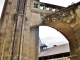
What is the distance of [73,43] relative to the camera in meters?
7.74

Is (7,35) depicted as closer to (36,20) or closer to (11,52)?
(11,52)

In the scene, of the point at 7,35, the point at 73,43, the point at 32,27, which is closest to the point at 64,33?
the point at 73,43

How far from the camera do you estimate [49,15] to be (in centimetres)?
776

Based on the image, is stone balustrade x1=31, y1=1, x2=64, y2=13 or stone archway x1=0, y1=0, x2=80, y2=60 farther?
stone balustrade x1=31, y1=1, x2=64, y2=13

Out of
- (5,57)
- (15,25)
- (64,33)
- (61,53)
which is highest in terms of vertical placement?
(15,25)

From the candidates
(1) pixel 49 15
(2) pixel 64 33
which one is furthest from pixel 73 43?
(1) pixel 49 15

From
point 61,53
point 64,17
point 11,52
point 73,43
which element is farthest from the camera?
point 61,53

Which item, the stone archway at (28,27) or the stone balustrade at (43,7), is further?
the stone balustrade at (43,7)

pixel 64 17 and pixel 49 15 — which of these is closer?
pixel 64 17

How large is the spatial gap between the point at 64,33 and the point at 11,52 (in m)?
3.60

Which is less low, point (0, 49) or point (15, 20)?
point (15, 20)

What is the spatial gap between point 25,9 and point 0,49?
99.7 inches

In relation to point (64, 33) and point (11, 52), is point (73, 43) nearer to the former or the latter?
point (64, 33)

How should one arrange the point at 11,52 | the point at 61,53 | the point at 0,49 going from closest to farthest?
the point at 11,52
the point at 0,49
the point at 61,53
